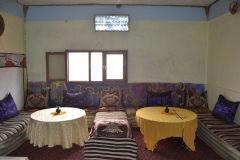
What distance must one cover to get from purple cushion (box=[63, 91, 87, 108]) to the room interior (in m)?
0.46

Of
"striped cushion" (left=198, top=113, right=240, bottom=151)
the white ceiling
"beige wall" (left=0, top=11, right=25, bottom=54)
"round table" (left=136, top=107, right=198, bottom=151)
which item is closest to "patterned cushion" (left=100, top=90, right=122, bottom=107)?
"round table" (left=136, top=107, right=198, bottom=151)

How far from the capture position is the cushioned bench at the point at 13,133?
301cm

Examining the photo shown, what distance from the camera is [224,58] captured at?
4102 mm

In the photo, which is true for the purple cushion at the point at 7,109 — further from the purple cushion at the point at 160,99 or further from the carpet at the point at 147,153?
the purple cushion at the point at 160,99

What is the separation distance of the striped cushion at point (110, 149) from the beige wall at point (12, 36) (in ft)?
9.59

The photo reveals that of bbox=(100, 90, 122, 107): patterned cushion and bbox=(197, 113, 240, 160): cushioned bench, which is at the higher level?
bbox=(100, 90, 122, 107): patterned cushion

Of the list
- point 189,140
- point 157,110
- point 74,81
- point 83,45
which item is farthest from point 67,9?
point 189,140

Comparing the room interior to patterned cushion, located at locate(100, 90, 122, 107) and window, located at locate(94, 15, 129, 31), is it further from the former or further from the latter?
patterned cushion, located at locate(100, 90, 122, 107)

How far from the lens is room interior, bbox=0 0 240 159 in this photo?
4719mm

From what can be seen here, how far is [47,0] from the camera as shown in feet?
14.4

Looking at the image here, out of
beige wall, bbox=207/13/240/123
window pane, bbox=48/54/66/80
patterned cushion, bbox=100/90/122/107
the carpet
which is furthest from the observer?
window pane, bbox=48/54/66/80

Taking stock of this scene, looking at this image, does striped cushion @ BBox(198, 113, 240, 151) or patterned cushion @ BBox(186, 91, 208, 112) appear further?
patterned cushion @ BBox(186, 91, 208, 112)

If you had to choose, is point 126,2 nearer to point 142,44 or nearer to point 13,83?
point 142,44

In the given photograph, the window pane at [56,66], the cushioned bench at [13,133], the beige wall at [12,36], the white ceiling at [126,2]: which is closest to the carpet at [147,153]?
the cushioned bench at [13,133]
